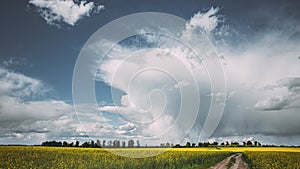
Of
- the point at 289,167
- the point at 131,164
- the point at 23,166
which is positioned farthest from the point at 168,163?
the point at 23,166

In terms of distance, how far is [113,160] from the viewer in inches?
929

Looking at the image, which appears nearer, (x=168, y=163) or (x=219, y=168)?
(x=168, y=163)

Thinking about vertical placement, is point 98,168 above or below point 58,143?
below

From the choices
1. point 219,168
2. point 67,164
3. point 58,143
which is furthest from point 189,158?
point 58,143

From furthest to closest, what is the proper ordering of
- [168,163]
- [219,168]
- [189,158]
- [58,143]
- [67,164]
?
[58,143] < [189,158] < [219,168] < [168,163] < [67,164]

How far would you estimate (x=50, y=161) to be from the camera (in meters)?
20.5

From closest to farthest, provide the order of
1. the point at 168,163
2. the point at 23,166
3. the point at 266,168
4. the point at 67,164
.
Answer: the point at 23,166 < the point at 67,164 < the point at 266,168 < the point at 168,163

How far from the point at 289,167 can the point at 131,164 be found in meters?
12.6

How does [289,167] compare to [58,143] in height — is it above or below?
below

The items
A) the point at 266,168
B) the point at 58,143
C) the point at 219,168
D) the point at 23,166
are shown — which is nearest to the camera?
the point at 23,166

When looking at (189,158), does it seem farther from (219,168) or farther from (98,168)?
(98,168)

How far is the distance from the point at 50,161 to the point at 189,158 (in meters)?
17.5

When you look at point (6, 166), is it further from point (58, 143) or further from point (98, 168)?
point (58, 143)

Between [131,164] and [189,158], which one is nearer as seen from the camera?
[131,164]
